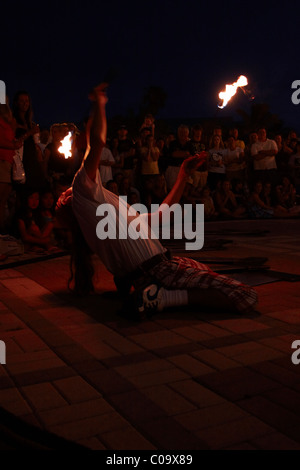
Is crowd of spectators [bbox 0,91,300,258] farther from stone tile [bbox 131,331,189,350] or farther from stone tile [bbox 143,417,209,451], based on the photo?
stone tile [bbox 143,417,209,451]

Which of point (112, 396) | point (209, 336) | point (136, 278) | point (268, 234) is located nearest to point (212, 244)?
point (268, 234)

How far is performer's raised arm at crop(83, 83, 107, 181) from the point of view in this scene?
349 centimetres

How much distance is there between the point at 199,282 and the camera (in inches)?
167

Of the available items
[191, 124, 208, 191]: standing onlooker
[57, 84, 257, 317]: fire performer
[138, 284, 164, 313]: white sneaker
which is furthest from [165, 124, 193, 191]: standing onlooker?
[138, 284, 164, 313]: white sneaker

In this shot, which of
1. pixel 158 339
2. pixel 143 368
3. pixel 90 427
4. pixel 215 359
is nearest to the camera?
pixel 90 427

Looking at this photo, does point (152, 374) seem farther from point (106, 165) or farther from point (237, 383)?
point (106, 165)

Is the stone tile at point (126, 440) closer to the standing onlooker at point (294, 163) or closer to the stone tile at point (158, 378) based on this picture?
the stone tile at point (158, 378)

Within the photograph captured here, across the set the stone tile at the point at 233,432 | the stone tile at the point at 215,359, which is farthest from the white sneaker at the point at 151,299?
the stone tile at the point at 233,432

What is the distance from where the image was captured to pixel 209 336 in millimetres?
3660

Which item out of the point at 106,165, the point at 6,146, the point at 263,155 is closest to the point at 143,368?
the point at 6,146

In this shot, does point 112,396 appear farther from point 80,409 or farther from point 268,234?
point 268,234

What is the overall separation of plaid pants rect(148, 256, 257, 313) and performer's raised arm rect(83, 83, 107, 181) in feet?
3.34

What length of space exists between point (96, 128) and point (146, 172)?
8.42 metres
